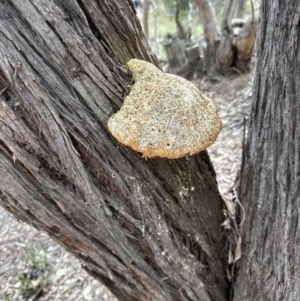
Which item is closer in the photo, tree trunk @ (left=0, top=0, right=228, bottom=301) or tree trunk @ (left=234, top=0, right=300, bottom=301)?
tree trunk @ (left=0, top=0, right=228, bottom=301)

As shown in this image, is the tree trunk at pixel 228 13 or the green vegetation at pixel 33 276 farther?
the tree trunk at pixel 228 13

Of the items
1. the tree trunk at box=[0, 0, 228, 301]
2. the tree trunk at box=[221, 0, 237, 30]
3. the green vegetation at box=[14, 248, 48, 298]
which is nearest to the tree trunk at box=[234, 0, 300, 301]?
the tree trunk at box=[0, 0, 228, 301]

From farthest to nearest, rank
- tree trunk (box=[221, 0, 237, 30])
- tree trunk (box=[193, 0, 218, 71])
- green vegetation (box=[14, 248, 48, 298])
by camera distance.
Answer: tree trunk (box=[193, 0, 218, 71]) < tree trunk (box=[221, 0, 237, 30]) < green vegetation (box=[14, 248, 48, 298])

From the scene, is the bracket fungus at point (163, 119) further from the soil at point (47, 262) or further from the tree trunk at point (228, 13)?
the tree trunk at point (228, 13)

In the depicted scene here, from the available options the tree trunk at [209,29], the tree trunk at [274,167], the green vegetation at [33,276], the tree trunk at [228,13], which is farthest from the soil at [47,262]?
the tree trunk at [228,13]

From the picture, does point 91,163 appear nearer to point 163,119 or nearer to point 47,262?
point 163,119

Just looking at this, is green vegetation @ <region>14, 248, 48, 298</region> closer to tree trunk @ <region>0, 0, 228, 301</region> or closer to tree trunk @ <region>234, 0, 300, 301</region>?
tree trunk @ <region>0, 0, 228, 301</region>

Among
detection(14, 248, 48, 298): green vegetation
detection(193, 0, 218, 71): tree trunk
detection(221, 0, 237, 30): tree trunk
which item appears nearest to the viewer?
detection(14, 248, 48, 298): green vegetation
